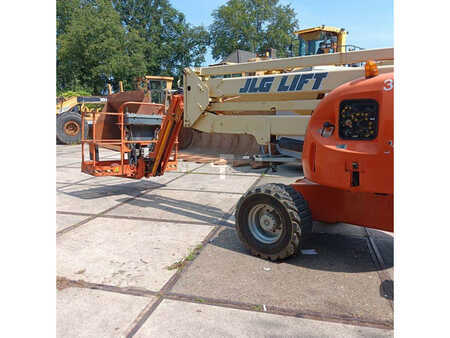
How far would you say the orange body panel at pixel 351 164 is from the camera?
11.5 ft

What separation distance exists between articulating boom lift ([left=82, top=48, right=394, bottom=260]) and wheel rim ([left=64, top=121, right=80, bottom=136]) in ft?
47.4

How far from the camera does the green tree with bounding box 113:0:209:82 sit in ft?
165

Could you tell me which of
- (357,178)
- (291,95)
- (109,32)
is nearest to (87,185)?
(291,95)

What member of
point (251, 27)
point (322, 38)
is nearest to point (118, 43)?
point (251, 27)

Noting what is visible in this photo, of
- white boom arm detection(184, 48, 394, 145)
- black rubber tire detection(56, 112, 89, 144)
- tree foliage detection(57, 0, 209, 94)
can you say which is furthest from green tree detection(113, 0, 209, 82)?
white boom arm detection(184, 48, 394, 145)

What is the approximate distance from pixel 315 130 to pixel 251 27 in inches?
2019

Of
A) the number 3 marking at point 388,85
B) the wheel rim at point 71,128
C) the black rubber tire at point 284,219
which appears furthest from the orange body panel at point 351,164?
the wheel rim at point 71,128

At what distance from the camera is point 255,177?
992 centimetres

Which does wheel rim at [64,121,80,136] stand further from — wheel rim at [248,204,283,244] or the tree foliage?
the tree foliage

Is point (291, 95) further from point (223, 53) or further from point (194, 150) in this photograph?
point (223, 53)

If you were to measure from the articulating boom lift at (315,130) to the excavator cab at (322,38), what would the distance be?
11.0m

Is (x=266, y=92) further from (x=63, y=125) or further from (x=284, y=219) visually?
(x=63, y=125)

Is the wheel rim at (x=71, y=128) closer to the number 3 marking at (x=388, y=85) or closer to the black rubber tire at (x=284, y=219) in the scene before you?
the black rubber tire at (x=284, y=219)

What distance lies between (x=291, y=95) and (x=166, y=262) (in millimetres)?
2522
